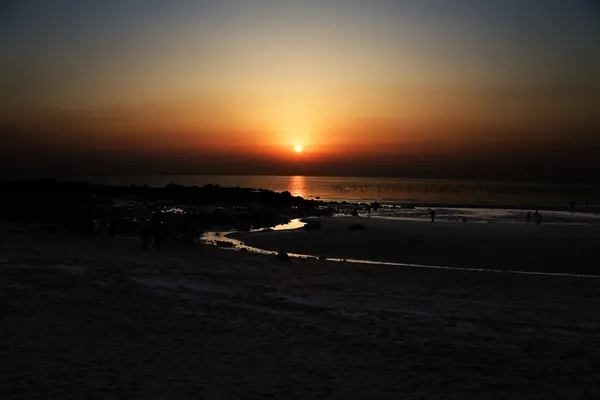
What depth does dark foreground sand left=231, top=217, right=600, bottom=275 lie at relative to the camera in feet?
78.7

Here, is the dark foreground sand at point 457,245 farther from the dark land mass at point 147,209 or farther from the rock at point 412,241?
the dark land mass at point 147,209

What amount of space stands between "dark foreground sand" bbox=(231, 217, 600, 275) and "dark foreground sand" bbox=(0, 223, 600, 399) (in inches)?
207

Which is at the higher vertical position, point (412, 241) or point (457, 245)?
point (412, 241)

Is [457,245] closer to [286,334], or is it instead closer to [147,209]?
[286,334]

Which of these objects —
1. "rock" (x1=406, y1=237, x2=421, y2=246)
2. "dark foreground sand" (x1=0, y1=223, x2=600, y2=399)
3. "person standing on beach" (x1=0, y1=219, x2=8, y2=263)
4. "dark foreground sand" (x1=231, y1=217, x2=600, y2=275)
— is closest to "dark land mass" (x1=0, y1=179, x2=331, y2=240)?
"person standing on beach" (x1=0, y1=219, x2=8, y2=263)

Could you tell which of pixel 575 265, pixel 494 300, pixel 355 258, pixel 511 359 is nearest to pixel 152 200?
pixel 355 258

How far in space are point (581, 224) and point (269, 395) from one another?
41.4 meters

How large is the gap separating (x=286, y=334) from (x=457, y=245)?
19699mm

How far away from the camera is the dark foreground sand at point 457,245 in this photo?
24.0 m

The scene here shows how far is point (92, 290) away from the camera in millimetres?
14484

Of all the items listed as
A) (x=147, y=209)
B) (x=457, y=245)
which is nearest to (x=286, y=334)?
(x=457, y=245)

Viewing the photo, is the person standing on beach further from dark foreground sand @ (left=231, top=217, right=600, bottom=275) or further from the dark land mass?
dark foreground sand @ (left=231, top=217, right=600, bottom=275)

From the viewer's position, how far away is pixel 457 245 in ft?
94.6

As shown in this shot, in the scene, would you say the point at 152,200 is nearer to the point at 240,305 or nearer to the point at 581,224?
the point at 581,224
